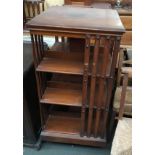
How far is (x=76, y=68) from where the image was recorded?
128cm

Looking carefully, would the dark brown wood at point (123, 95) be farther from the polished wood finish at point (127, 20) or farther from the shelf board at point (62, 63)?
the polished wood finish at point (127, 20)

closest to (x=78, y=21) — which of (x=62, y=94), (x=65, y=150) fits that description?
(x=62, y=94)

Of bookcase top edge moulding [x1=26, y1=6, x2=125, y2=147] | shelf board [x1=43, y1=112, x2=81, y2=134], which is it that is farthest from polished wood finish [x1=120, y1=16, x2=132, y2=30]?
shelf board [x1=43, y1=112, x2=81, y2=134]

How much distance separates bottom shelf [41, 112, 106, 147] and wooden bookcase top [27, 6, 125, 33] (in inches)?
33.9

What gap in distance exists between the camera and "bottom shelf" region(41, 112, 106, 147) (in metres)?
1.54

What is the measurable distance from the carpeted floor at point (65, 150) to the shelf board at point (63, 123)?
0.17 metres

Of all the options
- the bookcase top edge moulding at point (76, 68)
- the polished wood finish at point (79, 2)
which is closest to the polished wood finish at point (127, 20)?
the polished wood finish at point (79, 2)

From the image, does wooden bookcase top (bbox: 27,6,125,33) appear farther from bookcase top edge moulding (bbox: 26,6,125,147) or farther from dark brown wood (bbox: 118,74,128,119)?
dark brown wood (bbox: 118,74,128,119)

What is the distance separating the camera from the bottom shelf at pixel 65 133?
1544 mm

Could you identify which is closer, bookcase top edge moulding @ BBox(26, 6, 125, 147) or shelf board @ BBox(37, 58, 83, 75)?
bookcase top edge moulding @ BBox(26, 6, 125, 147)

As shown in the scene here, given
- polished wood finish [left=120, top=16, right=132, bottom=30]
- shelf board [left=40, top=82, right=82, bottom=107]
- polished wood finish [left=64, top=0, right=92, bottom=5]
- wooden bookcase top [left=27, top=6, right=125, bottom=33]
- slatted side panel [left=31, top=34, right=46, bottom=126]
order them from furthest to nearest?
polished wood finish [left=64, top=0, right=92, bottom=5]
polished wood finish [left=120, top=16, right=132, bottom=30]
shelf board [left=40, top=82, right=82, bottom=107]
slatted side panel [left=31, top=34, right=46, bottom=126]
wooden bookcase top [left=27, top=6, right=125, bottom=33]

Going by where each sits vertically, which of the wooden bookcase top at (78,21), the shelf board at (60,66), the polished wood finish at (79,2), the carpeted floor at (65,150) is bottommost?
the carpeted floor at (65,150)

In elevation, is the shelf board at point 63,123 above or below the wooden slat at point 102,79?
below
